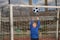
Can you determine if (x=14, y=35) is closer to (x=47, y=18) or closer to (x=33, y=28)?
(x=33, y=28)

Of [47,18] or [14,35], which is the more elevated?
[47,18]

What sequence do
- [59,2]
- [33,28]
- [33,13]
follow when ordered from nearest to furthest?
[33,28], [33,13], [59,2]

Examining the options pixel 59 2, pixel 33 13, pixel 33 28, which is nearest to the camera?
pixel 33 28

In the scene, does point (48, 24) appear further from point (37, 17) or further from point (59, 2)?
point (59, 2)

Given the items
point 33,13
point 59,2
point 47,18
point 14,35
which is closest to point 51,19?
point 47,18

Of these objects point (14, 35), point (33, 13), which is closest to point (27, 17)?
point (33, 13)

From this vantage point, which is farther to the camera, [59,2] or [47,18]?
[59,2]

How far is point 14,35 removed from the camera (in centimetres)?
761

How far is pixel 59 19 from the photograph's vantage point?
8125 mm

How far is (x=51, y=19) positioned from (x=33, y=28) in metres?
1.16

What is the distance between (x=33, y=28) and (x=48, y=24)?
981mm

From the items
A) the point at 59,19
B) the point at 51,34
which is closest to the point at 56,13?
the point at 59,19

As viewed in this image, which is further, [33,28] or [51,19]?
[51,19]

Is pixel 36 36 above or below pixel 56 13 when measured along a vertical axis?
below
